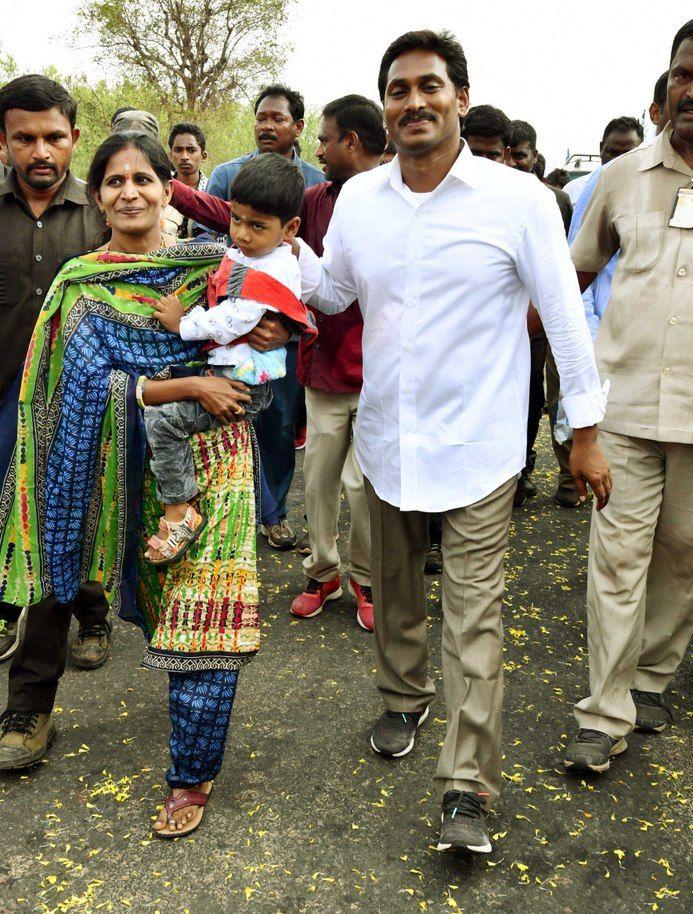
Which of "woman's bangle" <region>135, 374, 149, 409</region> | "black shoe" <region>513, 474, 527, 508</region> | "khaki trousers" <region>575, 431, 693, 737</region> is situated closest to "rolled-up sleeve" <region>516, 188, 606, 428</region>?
"khaki trousers" <region>575, 431, 693, 737</region>

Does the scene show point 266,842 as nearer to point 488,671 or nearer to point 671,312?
point 488,671

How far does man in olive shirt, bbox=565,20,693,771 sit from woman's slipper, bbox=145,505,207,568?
148 cm

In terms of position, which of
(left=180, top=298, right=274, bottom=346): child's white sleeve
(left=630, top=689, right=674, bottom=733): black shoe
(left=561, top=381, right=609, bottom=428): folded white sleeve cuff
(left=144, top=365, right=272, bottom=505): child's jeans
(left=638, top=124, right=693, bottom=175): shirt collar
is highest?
(left=638, top=124, right=693, bottom=175): shirt collar

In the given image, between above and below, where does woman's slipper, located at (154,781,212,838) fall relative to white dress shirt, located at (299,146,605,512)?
below

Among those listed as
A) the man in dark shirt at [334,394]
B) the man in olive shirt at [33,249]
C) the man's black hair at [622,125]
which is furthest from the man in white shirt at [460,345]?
the man's black hair at [622,125]

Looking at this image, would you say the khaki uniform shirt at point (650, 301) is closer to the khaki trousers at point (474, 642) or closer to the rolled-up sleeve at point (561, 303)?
the rolled-up sleeve at point (561, 303)

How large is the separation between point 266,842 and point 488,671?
846 mm

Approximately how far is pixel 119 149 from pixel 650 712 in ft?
9.07

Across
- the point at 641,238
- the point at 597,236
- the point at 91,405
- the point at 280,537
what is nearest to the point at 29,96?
the point at 91,405

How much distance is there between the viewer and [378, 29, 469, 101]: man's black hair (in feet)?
8.48

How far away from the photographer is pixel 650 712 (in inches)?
132

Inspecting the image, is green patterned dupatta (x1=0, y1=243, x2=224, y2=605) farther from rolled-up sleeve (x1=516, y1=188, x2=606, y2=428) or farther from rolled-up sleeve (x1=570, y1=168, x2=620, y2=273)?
rolled-up sleeve (x1=570, y1=168, x2=620, y2=273)

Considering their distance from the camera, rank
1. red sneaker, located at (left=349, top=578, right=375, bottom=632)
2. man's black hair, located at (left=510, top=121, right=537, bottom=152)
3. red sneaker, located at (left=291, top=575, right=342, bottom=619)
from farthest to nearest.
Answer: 1. man's black hair, located at (left=510, top=121, right=537, bottom=152)
2. red sneaker, located at (left=291, top=575, right=342, bottom=619)
3. red sneaker, located at (left=349, top=578, right=375, bottom=632)

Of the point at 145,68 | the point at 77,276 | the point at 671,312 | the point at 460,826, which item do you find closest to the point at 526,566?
the point at 671,312
